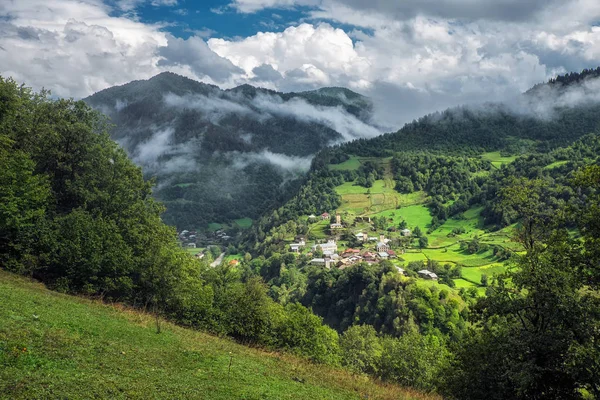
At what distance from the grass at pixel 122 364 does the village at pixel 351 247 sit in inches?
4207

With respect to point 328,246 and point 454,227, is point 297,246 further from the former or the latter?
point 454,227

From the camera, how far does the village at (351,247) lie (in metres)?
141

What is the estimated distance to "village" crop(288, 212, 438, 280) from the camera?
463ft

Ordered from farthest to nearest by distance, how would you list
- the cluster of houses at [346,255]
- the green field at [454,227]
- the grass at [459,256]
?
the green field at [454,227] → the cluster of houses at [346,255] → the grass at [459,256]

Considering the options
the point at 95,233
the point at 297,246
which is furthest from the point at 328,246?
the point at 95,233

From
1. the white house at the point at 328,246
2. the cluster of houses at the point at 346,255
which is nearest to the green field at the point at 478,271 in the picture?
the cluster of houses at the point at 346,255

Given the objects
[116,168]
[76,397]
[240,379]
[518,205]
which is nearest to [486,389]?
[518,205]

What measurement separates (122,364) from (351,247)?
505ft

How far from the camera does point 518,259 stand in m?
20.6

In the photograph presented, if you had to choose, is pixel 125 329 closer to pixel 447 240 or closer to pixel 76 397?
pixel 76 397

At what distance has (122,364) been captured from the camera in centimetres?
1794

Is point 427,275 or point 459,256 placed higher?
point 459,256

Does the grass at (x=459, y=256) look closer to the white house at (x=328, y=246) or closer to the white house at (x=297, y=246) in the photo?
the white house at (x=328, y=246)

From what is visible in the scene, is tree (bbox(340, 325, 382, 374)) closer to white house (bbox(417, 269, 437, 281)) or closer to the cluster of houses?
white house (bbox(417, 269, 437, 281))
